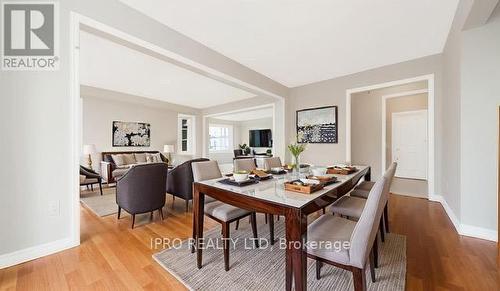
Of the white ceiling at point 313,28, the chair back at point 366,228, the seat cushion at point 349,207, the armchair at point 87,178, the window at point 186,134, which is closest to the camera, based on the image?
the chair back at point 366,228

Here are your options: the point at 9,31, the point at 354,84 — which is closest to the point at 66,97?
the point at 9,31

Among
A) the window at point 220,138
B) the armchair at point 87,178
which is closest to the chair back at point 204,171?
the armchair at point 87,178

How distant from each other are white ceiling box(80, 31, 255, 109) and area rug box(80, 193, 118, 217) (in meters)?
2.45

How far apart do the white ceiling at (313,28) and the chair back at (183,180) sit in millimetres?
1847

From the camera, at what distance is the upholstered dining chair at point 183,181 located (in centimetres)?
306

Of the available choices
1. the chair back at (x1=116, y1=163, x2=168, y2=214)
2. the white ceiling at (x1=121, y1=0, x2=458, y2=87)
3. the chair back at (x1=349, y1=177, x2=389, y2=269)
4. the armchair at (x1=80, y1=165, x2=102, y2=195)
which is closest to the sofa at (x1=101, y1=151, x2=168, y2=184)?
the armchair at (x1=80, y1=165, x2=102, y2=195)

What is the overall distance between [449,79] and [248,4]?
2.95 meters

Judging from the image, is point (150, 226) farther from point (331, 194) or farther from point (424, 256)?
point (424, 256)

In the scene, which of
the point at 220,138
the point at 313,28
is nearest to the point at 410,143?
the point at 313,28

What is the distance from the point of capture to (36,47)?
1828mm

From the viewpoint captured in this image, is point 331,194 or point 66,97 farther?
point 66,97

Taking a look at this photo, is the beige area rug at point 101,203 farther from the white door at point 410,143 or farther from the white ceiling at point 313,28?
the white door at point 410,143

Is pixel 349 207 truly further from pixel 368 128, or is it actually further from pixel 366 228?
pixel 368 128

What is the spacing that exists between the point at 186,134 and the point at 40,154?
6276 mm
